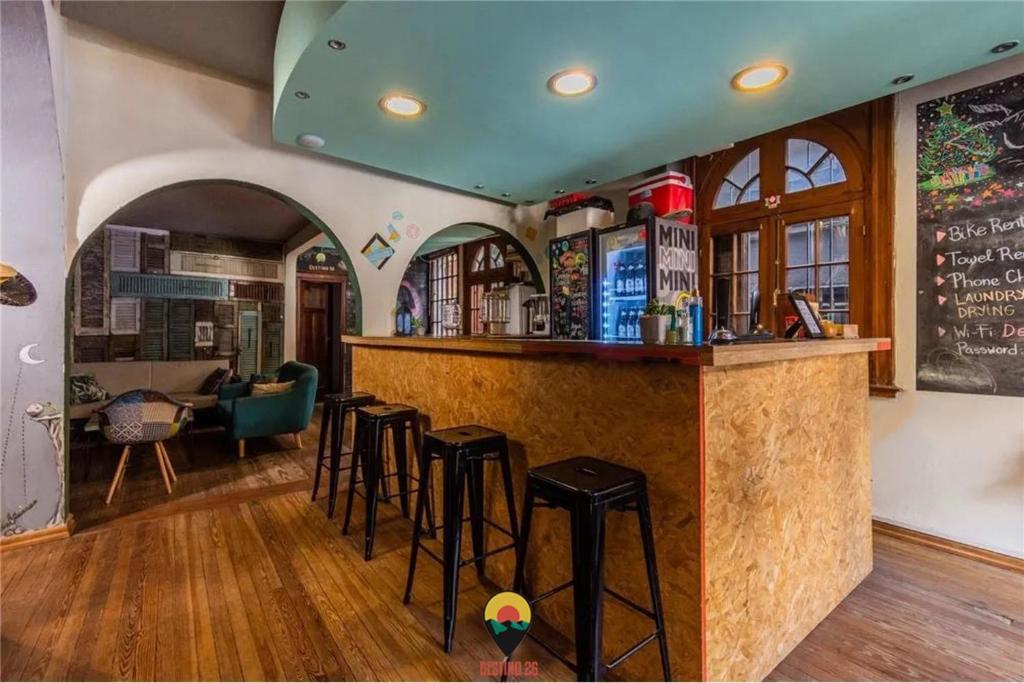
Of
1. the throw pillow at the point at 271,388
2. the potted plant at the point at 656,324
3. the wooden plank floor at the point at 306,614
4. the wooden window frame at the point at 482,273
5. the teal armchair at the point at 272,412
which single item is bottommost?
the wooden plank floor at the point at 306,614

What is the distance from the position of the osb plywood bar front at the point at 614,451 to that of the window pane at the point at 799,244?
2416 mm

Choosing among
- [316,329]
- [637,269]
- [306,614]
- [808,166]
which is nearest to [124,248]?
[316,329]

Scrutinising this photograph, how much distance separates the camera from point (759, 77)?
6.96ft

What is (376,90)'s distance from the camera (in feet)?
7.44

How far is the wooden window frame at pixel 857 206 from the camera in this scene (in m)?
2.79

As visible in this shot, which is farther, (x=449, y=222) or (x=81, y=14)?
(x=449, y=222)

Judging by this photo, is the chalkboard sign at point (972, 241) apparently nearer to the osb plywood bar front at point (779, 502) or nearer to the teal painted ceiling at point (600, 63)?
the teal painted ceiling at point (600, 63)

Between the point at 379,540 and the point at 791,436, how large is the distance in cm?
219

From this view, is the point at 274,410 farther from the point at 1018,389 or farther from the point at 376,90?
the point at 1018,389

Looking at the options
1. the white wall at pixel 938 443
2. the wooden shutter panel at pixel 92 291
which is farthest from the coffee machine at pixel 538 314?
the wooden shutter panel at pixel 92 291

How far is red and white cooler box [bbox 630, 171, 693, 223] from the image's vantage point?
324cm

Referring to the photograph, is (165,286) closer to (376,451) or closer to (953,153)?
(376,451)

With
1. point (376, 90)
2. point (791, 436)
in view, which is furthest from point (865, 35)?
point (376, 90)

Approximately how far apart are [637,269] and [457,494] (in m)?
2.14
